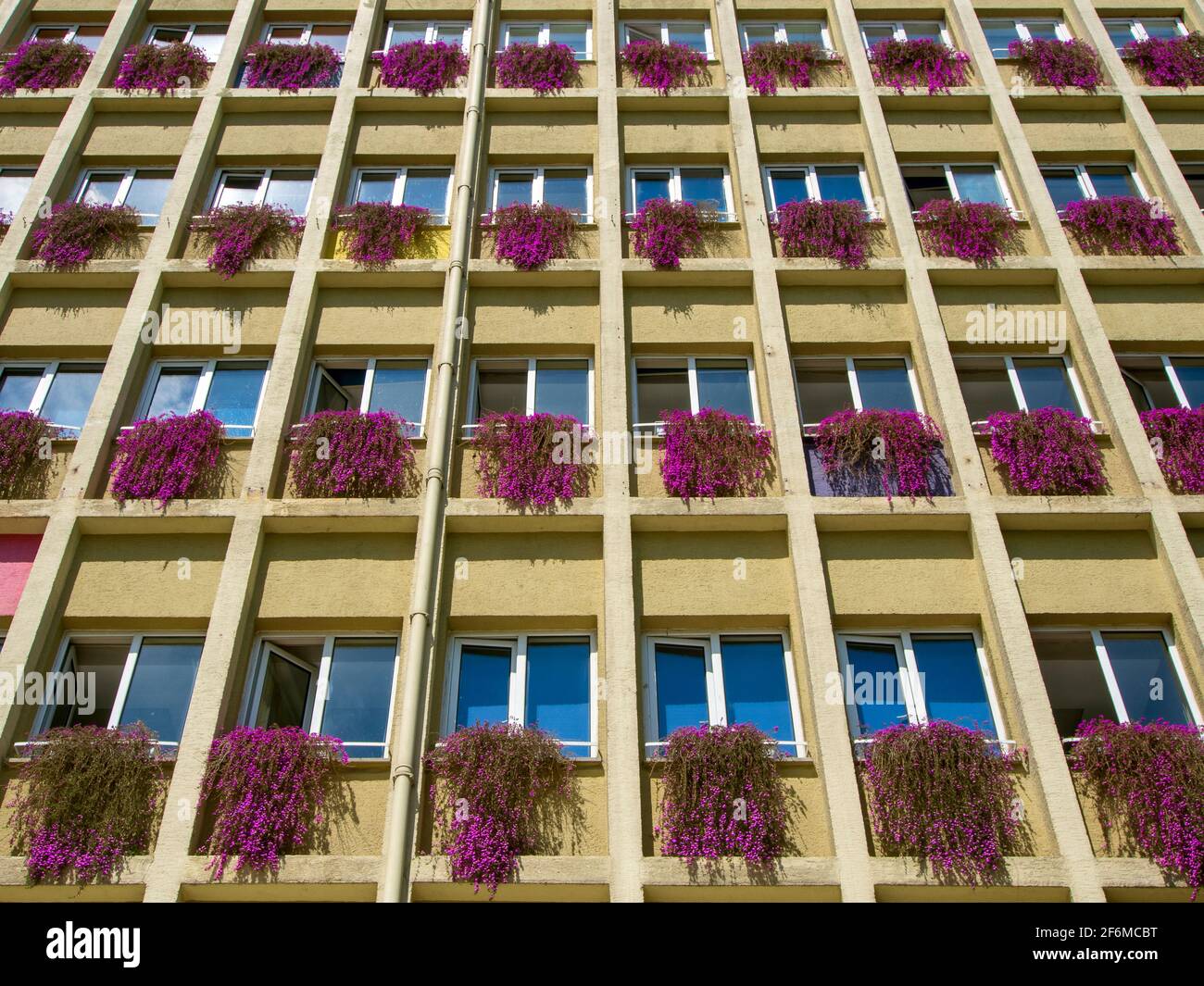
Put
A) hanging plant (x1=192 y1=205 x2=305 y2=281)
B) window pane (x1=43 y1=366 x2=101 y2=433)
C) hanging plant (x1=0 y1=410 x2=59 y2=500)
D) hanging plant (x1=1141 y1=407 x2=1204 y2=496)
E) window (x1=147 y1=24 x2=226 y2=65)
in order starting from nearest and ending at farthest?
hanging plant (x1=1141 y1=407 x2=1204 y2=496)
hanging plant (x1=0 y1=410 x2=59 y2=500)
window pane (x1=43 y1=366 x2=101 y2=433)
hanging plant (x1=192 y1=205 x2=305 y2=281)
window (x1=147 y1=24 x2=226 y2=65)

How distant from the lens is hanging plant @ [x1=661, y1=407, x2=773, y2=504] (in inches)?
556

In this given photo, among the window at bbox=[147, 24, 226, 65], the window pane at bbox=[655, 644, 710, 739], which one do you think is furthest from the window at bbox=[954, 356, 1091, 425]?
the window at bbox=[147, 24, 226, 65]

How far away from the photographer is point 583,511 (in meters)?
13.8

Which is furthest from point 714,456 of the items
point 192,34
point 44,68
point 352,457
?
point 44,68

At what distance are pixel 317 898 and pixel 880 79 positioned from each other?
54.6 ft

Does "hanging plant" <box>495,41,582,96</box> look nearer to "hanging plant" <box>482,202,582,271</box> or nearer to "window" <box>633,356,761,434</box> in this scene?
"hanging plant" <box>482,202,582,271</box>

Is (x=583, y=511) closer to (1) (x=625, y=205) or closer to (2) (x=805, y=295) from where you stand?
(2) (x=805, y=295)

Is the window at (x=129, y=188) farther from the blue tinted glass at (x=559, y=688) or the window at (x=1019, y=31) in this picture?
the window at (x=1019, y=31)

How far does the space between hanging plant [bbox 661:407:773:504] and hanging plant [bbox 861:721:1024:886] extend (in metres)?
3.88

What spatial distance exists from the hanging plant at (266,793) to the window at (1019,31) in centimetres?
1841

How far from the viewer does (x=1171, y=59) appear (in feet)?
64.7

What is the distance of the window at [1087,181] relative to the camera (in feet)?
60.4

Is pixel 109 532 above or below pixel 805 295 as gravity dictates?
below
